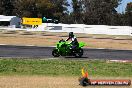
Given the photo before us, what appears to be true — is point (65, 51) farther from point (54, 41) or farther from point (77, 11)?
point (77, 11)

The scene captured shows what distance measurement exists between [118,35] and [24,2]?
200 ft

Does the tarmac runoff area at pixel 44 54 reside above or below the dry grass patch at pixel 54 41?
above

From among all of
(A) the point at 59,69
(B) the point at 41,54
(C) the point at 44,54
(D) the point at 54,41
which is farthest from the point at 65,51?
(D) the point at 54,41

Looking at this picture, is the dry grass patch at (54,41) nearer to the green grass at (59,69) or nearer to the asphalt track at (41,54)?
the asphalt track at (41,54)

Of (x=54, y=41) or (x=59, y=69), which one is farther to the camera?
(x=54, y=41)

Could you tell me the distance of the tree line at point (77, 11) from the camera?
369 feet

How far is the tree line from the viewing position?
4432 inches

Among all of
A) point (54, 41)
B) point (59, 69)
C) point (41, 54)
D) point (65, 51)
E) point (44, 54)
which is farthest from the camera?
point (54, 41)

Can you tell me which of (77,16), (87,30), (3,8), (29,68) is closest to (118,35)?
(87,30)

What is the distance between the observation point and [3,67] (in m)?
17.8

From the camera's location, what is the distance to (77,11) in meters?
121

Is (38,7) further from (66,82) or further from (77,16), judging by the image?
(66,82)

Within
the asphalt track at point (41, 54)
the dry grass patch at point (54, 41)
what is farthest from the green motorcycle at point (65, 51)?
the dry grass patch at point (54, 41)

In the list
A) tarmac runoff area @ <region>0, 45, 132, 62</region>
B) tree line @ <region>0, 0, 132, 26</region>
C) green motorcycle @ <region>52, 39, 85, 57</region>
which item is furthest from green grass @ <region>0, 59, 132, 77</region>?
tree line @ <region>0, 0, 132, 26</region>
